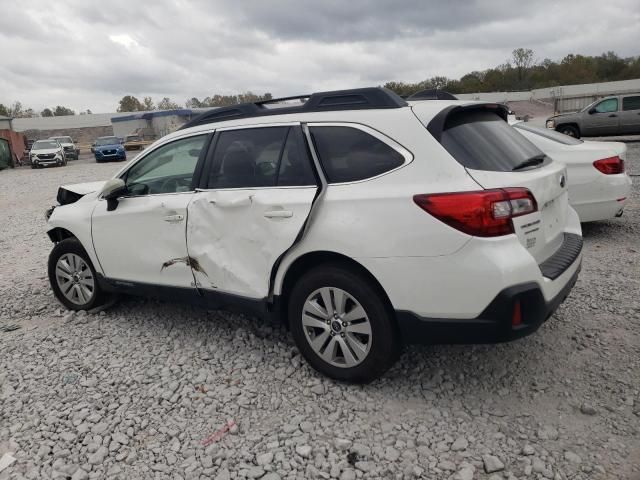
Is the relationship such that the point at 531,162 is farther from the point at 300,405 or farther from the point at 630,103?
the point at 630,103

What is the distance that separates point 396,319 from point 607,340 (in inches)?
69.6

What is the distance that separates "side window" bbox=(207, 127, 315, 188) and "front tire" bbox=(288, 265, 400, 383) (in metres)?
0.64

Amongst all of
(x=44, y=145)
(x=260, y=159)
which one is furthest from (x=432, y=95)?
(x=44, y=145)

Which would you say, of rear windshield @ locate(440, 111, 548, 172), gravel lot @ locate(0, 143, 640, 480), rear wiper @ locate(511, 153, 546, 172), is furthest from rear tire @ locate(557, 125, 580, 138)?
rear windshield @ locate(440, 111, 548, 172)

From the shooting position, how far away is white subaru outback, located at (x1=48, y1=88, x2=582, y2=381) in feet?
8.45

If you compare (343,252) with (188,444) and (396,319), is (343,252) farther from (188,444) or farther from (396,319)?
(188,444)

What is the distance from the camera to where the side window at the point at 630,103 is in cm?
1759

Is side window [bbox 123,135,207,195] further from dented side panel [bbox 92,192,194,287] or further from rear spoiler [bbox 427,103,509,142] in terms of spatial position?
rear spoiler [bbox 427,103,509,142]

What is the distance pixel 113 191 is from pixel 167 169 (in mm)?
458

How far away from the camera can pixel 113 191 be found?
158 inches

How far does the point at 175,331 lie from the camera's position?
4137 mm

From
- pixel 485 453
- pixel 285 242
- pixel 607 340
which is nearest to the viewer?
pixel 485 453

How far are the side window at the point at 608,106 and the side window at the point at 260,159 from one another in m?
18.1

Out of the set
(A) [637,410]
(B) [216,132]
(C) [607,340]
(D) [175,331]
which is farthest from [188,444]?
(C) [607,340]
